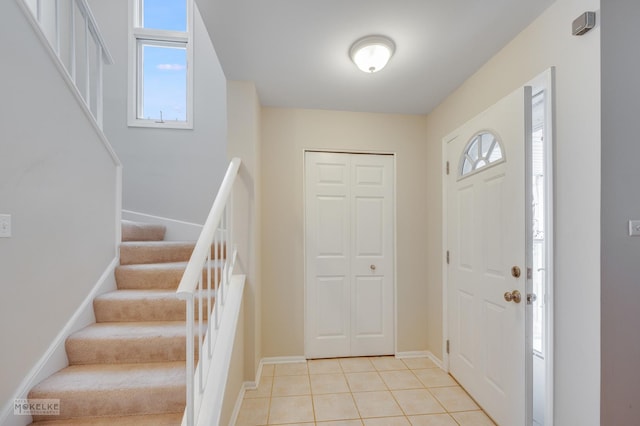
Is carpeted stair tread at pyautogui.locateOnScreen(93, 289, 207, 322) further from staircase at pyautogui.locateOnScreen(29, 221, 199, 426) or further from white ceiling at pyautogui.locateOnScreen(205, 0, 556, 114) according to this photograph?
white ceiling at pyautogui.locateOnScreen(205, 0, 556, 114)

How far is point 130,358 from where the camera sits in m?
1.71

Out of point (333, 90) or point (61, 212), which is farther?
point (333, 90)

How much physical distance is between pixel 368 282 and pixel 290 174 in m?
1.32

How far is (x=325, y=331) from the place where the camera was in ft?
9.03

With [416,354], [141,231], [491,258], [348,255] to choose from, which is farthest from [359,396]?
[141,231]

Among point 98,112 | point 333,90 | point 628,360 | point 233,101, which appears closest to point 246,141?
point 233,101

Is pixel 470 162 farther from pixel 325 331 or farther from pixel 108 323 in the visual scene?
pixel 108 323

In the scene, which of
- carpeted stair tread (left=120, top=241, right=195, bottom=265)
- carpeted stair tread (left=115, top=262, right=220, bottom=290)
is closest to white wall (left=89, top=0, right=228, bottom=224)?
carpeted stair tread (left=120, top=241, right=195, bottom=265)

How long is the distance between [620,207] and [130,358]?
2.71 m

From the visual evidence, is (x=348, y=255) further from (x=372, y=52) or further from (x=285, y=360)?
(x=372, y=52)

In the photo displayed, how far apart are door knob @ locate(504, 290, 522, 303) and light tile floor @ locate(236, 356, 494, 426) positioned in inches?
34.1

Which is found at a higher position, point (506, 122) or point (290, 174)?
point (506, 122)

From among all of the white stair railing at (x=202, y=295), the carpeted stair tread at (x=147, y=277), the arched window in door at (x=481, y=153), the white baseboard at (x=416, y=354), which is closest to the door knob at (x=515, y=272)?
the arched window in door at (x=481, y=153)

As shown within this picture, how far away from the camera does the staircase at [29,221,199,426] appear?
1.44 metres
